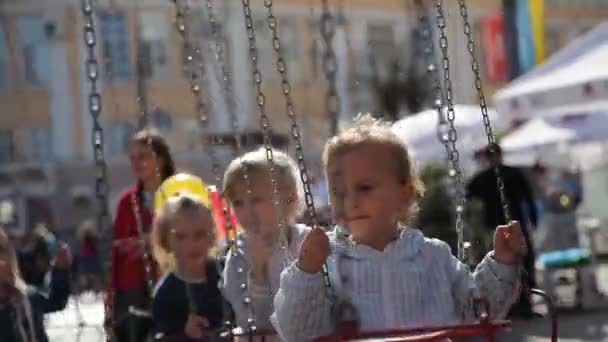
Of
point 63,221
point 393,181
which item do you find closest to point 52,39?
point 63,221

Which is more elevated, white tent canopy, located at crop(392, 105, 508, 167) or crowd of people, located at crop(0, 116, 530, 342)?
white tent canopy, located at crop(392, 105, 508, 167)

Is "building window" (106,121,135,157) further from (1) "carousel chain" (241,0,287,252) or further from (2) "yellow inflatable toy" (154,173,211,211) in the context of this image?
(1) "carousel chain" (241,0,287,252)

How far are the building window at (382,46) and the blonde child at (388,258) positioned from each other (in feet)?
116

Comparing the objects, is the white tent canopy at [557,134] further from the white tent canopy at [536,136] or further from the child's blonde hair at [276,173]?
the child's blonde hair at [276,173]

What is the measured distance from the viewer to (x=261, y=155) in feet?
14.4

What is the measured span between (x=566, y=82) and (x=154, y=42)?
87.2 ft

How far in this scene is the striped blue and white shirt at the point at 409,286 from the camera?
3250 millimetres

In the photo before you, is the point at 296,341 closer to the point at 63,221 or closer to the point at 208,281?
Answer: the point at 208,281

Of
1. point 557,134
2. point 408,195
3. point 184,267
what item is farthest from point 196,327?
point 557,134

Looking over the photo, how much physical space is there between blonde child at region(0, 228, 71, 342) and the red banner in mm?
25294

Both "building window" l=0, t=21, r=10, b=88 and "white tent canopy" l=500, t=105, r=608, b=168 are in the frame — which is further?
"building window" l=0, t=21, r=10, b=88

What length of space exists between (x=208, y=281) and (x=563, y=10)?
39710mm

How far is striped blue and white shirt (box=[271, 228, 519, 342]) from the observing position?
10.7ft

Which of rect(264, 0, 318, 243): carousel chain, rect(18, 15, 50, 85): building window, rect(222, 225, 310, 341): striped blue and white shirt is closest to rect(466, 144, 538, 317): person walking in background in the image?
rect(222, 225, 310, 341): striped blue and white shirt
